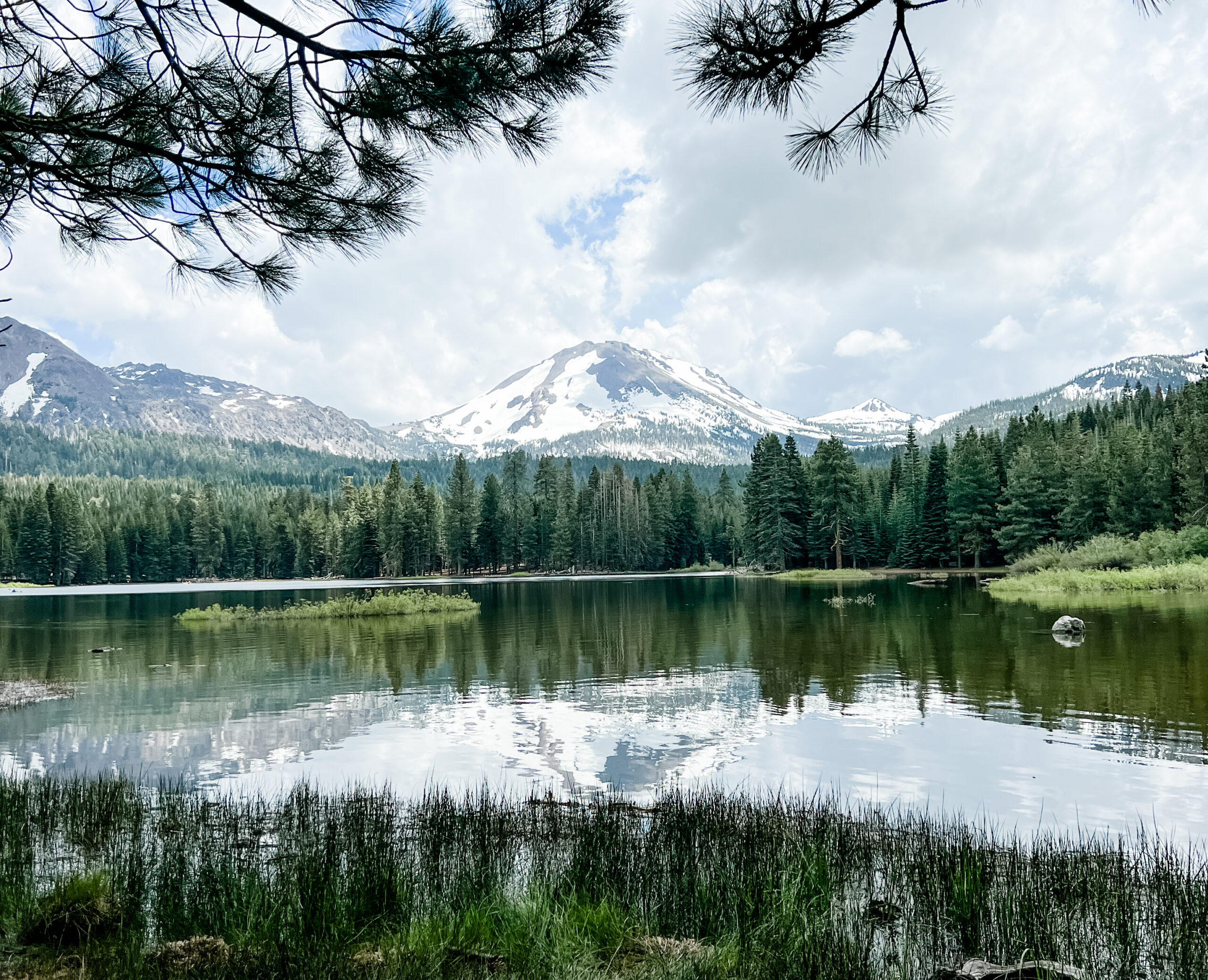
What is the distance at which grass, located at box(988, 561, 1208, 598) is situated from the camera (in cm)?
4303

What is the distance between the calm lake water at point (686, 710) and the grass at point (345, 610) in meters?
8.04

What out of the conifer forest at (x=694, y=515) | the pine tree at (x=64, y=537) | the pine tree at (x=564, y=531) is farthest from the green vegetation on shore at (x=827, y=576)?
the pine tree at (x=64, y=537)

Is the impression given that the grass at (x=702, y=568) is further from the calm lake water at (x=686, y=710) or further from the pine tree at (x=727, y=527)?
the calm lake water at (x=686, y=710)

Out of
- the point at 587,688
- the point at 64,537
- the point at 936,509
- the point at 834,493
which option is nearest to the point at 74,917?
the point at 587,688

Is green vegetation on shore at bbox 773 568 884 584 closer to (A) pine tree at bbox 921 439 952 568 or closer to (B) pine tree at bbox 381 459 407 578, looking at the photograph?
(A) pine tree at bbox 921 439 952 568

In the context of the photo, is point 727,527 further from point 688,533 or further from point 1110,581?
point 1110,581

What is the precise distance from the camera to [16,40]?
231 inches

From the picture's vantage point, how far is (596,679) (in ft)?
74.2

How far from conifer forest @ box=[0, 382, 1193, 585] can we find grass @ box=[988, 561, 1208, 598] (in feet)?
36.7

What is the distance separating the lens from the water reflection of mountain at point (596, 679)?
48.6 feet

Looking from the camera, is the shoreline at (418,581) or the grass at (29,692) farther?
the shoreline at (418,581)

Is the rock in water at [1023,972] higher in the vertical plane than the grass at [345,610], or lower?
higher

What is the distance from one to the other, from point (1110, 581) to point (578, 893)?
5017 cm

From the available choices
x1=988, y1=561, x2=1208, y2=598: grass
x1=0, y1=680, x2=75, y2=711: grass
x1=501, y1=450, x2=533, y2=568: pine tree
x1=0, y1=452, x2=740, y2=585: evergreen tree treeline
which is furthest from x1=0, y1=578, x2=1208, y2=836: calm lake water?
x1=501, y1=450, x2=533, y2=568: pine tree
